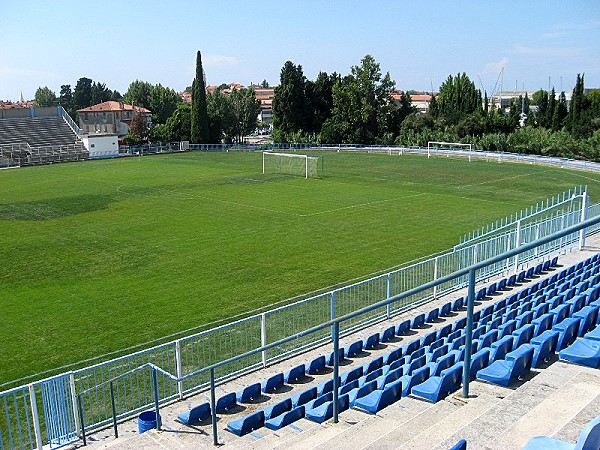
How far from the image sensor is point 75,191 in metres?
41.3

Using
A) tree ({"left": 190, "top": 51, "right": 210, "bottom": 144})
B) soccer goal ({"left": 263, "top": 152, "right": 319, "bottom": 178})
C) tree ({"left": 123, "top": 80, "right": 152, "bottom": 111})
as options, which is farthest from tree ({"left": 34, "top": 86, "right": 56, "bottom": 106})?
soccer goal ({"left": 263, "top": 152, "right": 319, "bottom": 178})

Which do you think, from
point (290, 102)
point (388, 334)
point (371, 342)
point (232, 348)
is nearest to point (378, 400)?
point (371, 342)

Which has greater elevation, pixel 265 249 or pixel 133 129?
pixel 133 129

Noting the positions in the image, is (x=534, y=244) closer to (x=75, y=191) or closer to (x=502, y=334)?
(x=502, y=334)

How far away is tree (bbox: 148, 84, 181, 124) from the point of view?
338ft

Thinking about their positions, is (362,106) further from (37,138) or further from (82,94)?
(82,94)

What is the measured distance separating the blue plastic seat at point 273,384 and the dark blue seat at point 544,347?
4891 mm

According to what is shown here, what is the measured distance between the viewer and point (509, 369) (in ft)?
23.1

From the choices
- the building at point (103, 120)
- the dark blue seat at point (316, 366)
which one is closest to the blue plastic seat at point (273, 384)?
the dark blue seat at point (316, 366)

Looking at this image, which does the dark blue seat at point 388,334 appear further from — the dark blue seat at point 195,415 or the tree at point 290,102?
the tree at point 290,102

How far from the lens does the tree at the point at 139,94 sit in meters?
116

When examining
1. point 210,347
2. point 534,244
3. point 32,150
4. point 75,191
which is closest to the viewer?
point 534,244

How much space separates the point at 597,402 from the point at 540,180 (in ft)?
135

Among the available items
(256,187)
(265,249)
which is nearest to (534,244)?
(265,249)
